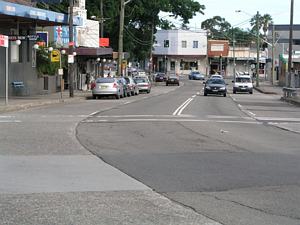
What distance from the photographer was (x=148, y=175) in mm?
9977

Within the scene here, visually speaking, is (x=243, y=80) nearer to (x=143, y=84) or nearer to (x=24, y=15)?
(x=143, y=84)

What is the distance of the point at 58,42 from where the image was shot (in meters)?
46.5

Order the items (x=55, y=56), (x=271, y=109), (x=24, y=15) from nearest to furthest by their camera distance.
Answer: (x=24, y=15), (x=271, y=109), (x=55, y=56)

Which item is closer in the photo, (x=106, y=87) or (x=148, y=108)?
(x=148, y=108)

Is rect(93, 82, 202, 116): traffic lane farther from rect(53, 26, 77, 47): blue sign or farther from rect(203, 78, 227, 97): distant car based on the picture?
rect(53, 26, 77, 47): blue sign

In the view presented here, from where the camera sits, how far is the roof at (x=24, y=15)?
28.4 meters

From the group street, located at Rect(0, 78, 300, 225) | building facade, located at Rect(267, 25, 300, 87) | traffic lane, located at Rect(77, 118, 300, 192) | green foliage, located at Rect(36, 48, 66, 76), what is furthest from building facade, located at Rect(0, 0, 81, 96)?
building facade, located at Rect(267, 25, 300, 87)

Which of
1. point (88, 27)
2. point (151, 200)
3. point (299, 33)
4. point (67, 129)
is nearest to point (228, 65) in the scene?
point (299, 33)

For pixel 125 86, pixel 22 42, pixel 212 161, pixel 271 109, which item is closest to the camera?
pixel 212 161

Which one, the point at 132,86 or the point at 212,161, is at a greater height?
the point at 132,86

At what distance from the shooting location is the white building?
4744 inches

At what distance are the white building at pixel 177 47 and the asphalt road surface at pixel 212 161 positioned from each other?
100687 mm

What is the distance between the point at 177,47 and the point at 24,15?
9188 centimetres

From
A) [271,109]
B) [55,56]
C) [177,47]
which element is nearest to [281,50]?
[177,47]
